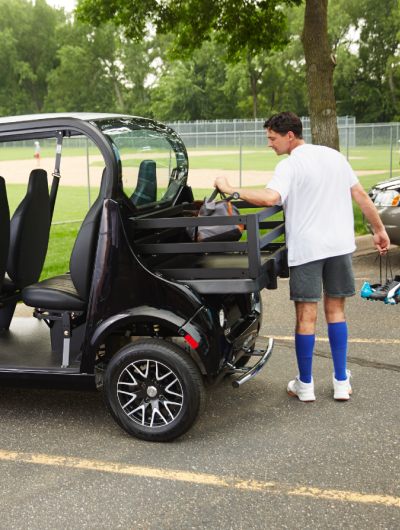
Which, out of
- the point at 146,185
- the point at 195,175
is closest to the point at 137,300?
the point at 146,185

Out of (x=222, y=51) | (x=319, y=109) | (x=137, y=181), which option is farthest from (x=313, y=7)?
(x=222, y=51)

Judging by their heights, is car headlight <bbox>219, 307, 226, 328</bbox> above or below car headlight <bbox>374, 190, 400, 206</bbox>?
below

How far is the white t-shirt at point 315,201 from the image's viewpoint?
144 inches

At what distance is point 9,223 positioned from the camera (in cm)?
411

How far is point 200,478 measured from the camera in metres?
3.06

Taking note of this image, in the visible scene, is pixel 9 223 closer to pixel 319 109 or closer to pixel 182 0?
pixel 319 109

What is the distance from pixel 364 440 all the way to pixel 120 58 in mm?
78043

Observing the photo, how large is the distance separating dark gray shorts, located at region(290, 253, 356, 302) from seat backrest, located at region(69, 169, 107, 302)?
1313 mm

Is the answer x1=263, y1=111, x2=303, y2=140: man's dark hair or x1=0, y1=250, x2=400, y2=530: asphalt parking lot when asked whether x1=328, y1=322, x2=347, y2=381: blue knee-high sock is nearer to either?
x1=0, y1=250, x2=400, y2=530: asphalt parking lot

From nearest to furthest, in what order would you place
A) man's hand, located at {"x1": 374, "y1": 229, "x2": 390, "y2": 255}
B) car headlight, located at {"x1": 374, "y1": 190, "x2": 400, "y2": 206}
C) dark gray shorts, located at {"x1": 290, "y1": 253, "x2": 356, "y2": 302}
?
dark gray shorts, located at {"x1": 290, "y1": 253, "x2": 356, "y2": 302}, man's hand, located at {"x1": 374, "y1": 229, "x2": 390, "y2": 255}, car headlight, located at {"x1": 374, "y1": 190, "x2": 400, "y2": 206}

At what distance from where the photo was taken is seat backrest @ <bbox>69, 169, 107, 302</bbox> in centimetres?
362

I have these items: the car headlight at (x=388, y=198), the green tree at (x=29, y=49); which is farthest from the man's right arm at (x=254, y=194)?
the green tree at (x=29, y=49)

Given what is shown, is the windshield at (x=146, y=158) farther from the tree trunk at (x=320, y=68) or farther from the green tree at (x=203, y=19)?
the green tree at (x=203, y=19)

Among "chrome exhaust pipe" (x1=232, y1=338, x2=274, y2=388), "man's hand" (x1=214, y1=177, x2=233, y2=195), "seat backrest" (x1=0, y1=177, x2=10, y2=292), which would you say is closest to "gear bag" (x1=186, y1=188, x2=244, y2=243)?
"man's hand" (x1=214, y1=177, x2=233, y2=195)
